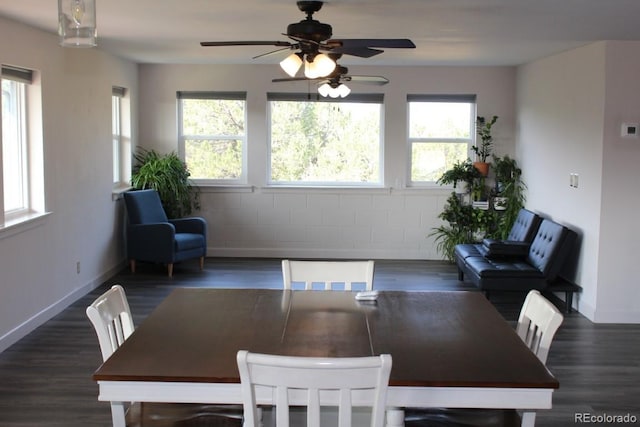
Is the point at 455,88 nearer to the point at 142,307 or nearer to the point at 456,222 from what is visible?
the point at 456,222

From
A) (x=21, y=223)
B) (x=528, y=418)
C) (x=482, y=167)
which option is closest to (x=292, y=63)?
(x=528, y=418)

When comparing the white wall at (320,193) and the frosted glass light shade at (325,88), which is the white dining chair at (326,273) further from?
the white wall at (320,193)

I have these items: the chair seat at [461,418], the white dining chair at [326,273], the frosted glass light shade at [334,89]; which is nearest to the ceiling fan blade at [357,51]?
the frosted glass light shade at [334,89]

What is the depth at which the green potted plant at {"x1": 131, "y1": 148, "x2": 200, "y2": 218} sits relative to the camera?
26.8 ft

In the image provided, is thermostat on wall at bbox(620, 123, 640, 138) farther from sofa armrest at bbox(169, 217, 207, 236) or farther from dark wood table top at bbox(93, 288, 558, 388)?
sofa armrest at bbox(169, 217, 207, 236)

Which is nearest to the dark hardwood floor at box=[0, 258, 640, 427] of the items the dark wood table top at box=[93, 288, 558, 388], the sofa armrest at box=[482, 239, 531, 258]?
the dark wood table top at box=[93, 288, 558, 388]

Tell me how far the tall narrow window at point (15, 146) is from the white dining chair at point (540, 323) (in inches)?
162

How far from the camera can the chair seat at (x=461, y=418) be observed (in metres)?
2.58

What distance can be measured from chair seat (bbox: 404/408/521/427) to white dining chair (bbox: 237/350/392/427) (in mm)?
674

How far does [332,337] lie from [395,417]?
1.30 feet

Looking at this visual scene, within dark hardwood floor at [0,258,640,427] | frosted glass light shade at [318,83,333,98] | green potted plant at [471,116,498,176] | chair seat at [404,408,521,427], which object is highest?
frosted glass light shade at [318,83,333,98]

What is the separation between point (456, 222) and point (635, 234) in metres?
2.71

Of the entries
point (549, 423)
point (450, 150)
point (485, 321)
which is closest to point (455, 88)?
point (450, 150)

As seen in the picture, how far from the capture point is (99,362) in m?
4.75
